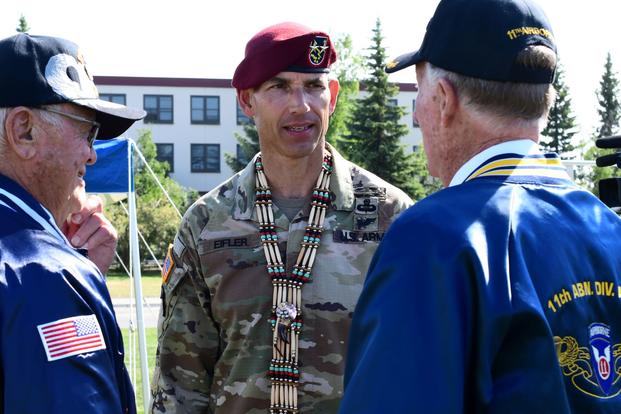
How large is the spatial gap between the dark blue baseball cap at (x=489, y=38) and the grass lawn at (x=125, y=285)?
77.9 ft

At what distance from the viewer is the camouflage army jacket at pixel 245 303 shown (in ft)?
10.9

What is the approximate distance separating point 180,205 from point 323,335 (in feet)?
151

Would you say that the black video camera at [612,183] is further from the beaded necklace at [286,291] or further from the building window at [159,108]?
the building window at [159,108]

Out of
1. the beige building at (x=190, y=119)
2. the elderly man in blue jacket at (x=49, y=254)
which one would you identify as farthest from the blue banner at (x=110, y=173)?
the beige building at (x=190, y=119)

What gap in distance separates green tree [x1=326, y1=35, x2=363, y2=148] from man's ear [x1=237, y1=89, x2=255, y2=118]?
112 feet

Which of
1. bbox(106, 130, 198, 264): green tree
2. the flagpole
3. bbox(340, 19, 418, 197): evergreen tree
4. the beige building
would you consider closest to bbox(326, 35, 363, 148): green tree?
bbox(340, 19, 418, 197): evergreen tree

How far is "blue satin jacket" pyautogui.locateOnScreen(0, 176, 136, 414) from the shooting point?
2.05 metres

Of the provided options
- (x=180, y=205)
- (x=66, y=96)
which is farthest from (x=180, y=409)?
(x=180, y=205)

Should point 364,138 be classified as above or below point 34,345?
above

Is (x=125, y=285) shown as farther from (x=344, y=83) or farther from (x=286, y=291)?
(x=286, y=291)

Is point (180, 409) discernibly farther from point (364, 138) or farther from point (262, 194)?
point (364, 138)

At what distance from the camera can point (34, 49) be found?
2508 millimetres

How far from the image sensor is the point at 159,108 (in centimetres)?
5706

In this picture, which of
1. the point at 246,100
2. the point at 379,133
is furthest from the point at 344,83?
the point at 246,100
